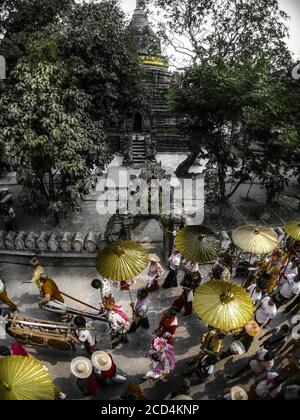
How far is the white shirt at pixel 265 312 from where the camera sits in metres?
8.12

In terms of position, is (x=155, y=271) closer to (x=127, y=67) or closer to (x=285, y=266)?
(x=285, y=266)

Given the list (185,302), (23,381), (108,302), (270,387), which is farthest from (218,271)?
(23,381)

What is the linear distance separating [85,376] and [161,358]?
5.27 feet

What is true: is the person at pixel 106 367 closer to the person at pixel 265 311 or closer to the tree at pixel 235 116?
the person at pixel 265 311

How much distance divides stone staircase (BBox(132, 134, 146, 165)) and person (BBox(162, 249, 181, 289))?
14580mm

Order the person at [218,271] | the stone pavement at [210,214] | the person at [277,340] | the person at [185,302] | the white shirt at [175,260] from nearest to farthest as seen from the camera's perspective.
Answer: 1. the person at [277,340]
2. the person at [185,302]
3. the person at [218,271]
4. the white shirt at [175,260]
5. the stone pavement at [210,214]

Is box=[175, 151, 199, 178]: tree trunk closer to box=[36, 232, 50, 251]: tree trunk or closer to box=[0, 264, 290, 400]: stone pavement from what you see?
box=[0, 264, 290, 400]: stone pavement

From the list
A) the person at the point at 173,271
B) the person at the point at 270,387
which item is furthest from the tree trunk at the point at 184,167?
the person at the point at 270,387

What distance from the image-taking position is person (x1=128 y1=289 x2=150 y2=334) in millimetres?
8273

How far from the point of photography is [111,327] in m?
8.39

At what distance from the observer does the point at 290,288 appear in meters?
9.36

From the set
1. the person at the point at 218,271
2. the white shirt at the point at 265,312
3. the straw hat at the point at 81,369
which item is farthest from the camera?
the person at the point at 218,271

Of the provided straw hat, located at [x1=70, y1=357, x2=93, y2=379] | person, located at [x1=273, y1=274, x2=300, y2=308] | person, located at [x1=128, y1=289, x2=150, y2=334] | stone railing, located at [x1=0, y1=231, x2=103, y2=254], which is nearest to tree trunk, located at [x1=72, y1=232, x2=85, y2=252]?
stone railing, located at [x1=0, y1=231, x2=103, y2=254]
